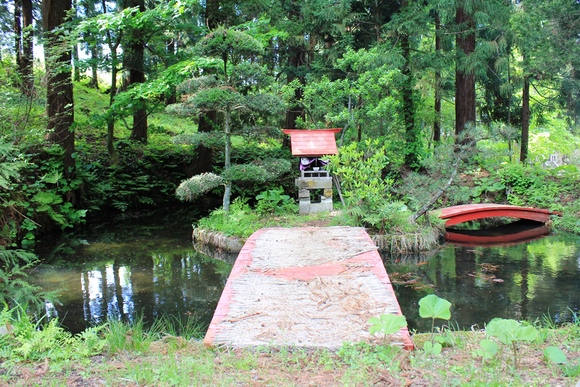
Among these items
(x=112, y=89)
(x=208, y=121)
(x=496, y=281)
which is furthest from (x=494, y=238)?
(x=112, y=89)

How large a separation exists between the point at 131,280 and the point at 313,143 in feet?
14.9

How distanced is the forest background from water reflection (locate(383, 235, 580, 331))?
3.82 ft

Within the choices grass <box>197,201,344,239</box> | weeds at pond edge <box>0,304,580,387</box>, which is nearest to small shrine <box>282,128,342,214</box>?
grass <box>197,201,344,239</box>

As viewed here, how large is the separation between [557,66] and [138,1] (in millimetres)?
10466

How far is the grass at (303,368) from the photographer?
2697 mm

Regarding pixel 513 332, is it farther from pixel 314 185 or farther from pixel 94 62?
pixel 94 62

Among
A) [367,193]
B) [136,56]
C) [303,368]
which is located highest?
[136,56]

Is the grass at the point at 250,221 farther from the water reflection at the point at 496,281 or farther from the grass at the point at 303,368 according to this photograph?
the grass at the point at 303,368

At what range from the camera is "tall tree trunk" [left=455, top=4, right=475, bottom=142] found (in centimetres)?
1188

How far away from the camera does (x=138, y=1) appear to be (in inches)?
504

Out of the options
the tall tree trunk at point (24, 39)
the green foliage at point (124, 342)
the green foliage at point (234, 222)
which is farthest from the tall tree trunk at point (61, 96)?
the green foliage at point (124, 342)

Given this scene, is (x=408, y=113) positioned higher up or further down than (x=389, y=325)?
higher up

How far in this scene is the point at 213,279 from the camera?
661cm

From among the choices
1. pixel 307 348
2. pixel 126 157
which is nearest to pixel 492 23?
pixel 126 157
